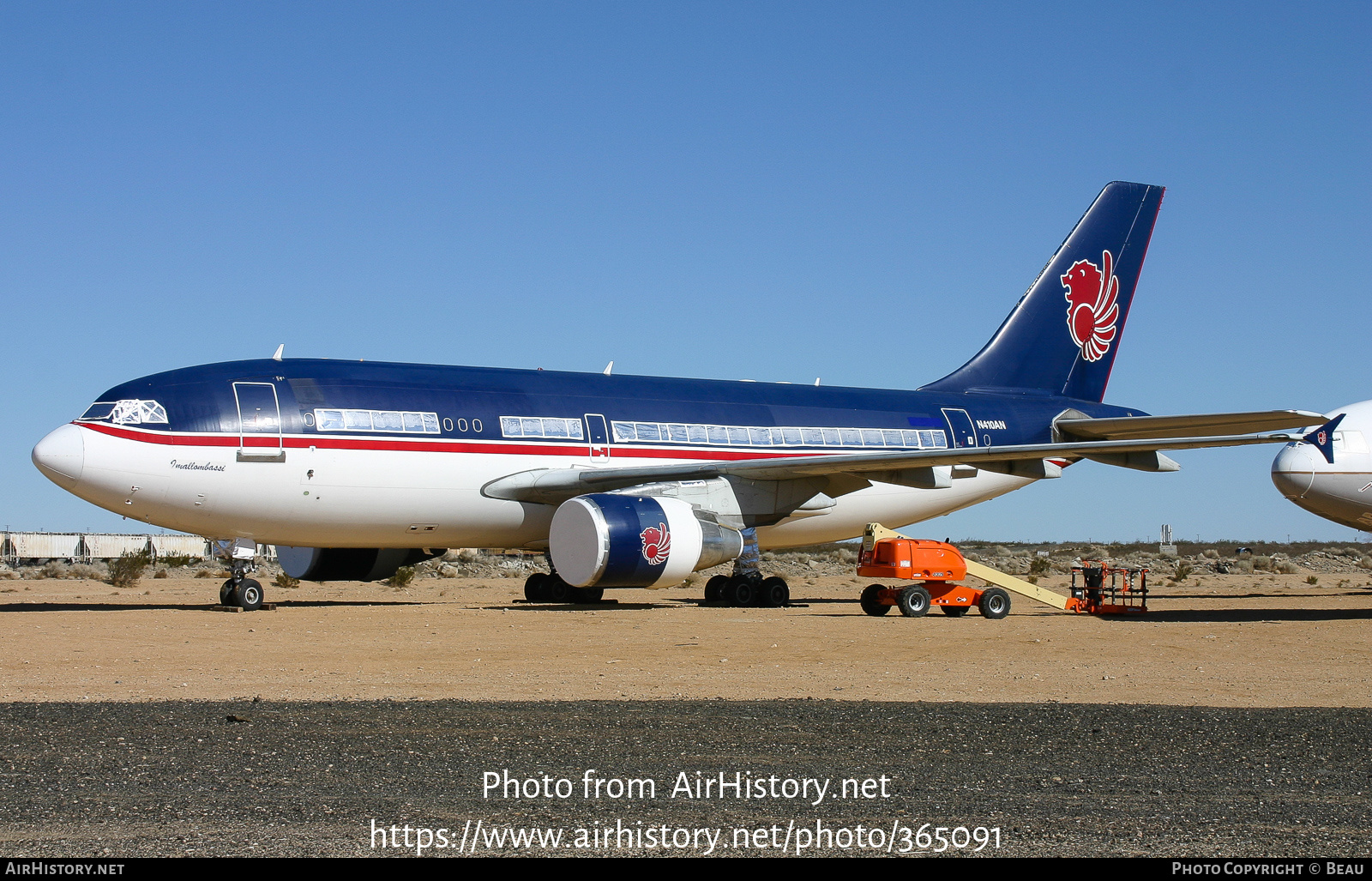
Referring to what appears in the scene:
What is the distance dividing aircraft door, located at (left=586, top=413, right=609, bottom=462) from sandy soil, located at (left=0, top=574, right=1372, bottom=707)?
2.48 m

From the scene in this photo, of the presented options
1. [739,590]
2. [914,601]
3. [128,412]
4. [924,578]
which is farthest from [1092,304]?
[128,412]

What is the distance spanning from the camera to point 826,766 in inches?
263

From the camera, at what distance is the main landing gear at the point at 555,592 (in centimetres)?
2275

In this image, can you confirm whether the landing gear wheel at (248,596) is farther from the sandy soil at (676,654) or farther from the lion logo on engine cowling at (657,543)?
the lion logo on engine cowling at (657,543)

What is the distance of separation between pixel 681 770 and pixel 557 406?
15.0 metres

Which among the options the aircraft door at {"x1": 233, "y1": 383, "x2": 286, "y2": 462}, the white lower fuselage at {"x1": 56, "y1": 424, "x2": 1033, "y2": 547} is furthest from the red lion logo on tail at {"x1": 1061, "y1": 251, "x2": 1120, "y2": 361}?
the aircraft door at {"x1": 233, "y1": 383, "x2": 286, "y2": 462}

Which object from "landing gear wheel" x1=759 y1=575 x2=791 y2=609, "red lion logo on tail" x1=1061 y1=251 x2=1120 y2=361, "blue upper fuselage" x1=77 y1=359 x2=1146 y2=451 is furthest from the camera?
"red lion logo on tail" x1=1061 y1=251 x2=1120 y2=361

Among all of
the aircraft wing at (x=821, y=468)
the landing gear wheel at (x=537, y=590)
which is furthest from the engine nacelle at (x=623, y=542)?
the landing gear wheel at (x=537, y=590)

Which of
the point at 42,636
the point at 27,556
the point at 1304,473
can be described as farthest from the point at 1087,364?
the point at 27,556

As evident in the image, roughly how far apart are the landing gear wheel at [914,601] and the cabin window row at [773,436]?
16.6 feet

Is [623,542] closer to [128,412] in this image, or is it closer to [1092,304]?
[128,412]

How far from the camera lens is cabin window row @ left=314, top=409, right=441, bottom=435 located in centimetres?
1886

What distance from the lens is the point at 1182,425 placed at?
78.1 feet

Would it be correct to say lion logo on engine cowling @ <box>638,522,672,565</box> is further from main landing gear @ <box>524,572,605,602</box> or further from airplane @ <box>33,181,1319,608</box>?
main landing gear @ <box>524,572,605,602</box>
